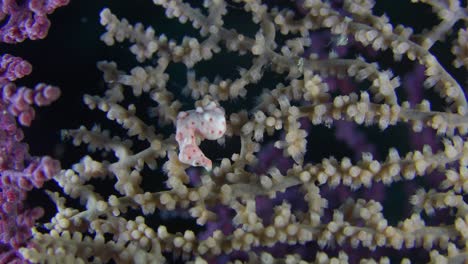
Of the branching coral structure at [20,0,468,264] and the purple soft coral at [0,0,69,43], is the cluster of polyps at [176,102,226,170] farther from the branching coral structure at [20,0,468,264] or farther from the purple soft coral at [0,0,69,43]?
the purple soft coral at [0,0,69,43]

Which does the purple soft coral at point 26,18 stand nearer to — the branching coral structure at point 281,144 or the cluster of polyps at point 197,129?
the branching coral structure at point 281,144

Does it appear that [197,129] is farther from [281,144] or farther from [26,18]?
[26,18]

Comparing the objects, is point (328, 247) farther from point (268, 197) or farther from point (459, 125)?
point (459, 125)

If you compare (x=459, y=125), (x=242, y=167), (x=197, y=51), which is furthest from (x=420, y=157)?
(x=197, y=51)

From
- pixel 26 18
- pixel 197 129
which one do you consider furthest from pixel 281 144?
pixel 26 18

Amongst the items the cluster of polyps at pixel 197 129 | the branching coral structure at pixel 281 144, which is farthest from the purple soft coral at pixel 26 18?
the cluster of polyps at pixel 197 129

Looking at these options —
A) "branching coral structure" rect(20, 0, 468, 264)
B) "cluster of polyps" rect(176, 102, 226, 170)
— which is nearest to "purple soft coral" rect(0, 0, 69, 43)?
"branching coral structure" rect(20, 0, 468, 264)
